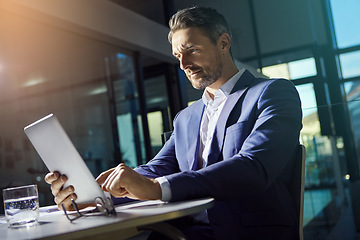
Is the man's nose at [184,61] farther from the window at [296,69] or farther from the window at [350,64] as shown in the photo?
the window at [296,69]

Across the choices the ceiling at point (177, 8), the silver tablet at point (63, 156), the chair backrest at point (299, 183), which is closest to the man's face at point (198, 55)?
the chair backrest at point (299, 183)

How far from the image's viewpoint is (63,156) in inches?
44.1

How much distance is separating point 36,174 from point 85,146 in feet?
2.99

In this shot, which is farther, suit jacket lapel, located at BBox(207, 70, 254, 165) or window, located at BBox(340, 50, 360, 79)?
window, located at BBox(340, 50, 360, 79)

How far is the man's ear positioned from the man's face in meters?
0.05

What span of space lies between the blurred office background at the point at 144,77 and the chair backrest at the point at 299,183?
167 centimetres

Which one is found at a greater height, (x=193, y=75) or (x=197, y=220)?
(x=193, y=75)

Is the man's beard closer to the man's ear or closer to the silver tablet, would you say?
the man's ear

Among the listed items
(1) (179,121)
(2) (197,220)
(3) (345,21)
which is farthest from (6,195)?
(3) (345,21)

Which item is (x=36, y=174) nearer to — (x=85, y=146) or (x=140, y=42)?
(x=85, y=146)

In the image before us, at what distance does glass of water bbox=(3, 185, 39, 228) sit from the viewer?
1.12 m

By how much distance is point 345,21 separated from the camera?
5.64 metres

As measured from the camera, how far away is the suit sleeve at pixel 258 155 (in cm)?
114

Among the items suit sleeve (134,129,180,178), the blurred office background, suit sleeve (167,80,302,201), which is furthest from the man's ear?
the blurred office background
